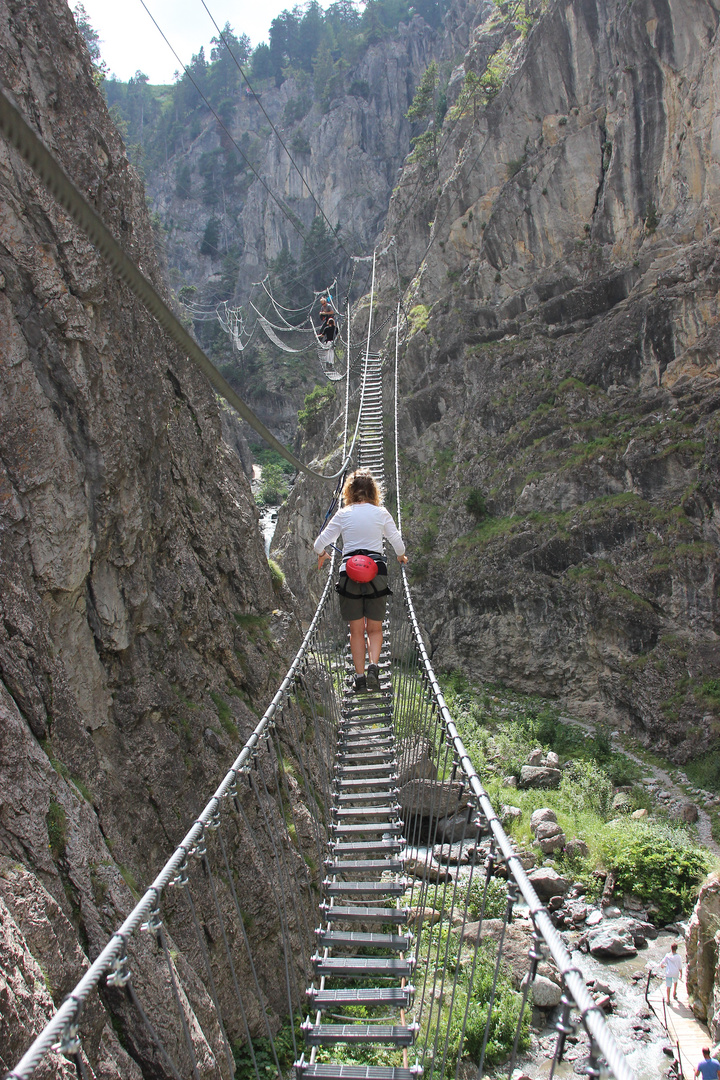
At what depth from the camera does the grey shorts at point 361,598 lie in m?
4.04

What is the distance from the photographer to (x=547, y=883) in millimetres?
8078

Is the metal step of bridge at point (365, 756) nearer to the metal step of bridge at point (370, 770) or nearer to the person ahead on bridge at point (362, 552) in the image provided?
the metal step of bridge at point (370, 770)

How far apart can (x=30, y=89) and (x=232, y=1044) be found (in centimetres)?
485

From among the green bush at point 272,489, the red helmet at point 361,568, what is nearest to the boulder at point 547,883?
the red helmet at point 361,568

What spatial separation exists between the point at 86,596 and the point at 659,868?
25.7ft

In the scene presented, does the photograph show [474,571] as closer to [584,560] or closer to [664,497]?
[584,560]

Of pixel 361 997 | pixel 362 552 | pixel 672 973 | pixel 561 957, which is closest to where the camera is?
pixel 561 957

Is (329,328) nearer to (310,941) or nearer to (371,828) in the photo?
(310,941)

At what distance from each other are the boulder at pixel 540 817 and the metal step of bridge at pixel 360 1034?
7.51m

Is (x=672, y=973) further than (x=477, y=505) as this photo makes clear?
No

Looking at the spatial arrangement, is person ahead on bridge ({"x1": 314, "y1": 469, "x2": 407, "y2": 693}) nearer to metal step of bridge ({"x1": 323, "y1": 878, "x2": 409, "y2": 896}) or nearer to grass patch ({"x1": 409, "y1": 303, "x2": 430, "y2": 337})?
metal step of bridge ({"x1": 323, "y1": 878, "x2": 409, "y2": 896})

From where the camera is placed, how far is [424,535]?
55.9 feet

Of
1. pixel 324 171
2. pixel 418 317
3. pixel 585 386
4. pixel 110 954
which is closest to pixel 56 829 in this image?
pixel 110 954

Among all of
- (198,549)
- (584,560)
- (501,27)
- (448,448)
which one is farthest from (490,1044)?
(501,27)
